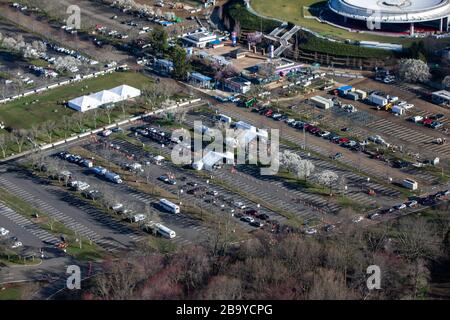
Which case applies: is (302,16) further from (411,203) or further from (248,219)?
(248,219)

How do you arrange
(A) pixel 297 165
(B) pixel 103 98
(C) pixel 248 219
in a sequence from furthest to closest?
(B) pixel 103 98 → (A) pixel 297 165 → (C) pixel 248 219

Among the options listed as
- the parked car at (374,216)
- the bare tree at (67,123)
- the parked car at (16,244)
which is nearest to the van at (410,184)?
the parked car at (374,216)

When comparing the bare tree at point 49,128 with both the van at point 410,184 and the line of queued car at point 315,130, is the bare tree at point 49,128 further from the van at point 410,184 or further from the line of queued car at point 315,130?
the van at point 410,184

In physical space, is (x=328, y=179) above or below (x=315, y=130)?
above

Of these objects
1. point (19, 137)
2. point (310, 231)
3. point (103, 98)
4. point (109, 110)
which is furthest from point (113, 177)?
point (310, 231)

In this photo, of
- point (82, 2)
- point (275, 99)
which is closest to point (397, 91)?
point (275, 99)

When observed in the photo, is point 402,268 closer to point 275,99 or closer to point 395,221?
point 395,221

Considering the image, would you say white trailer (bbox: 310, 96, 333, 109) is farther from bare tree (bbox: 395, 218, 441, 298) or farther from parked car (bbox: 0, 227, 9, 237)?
parked car (bbox: 0, 227, 9, 237)
